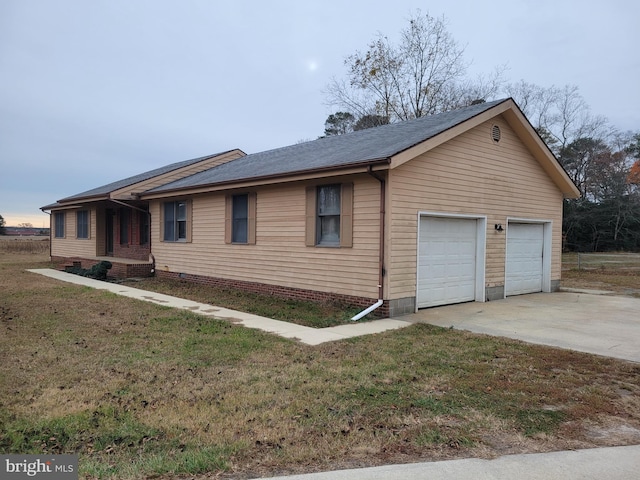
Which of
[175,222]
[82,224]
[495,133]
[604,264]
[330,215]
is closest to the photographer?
[330,215]

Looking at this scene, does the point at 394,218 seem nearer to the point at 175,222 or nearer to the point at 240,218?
the point at 240,218

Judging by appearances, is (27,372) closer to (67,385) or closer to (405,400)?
(67,385)

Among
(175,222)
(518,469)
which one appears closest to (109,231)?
(175,222)

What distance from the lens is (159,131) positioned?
22.8 meters

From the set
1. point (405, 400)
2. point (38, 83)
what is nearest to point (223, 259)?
point (405, 400)

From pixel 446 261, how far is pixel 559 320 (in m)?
2.51

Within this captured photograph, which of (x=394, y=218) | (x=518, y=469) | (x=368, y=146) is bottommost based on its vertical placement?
(x=518, y=469)

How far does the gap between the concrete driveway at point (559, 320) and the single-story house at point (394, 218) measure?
0.70 metres

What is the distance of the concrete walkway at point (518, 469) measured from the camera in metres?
2.91

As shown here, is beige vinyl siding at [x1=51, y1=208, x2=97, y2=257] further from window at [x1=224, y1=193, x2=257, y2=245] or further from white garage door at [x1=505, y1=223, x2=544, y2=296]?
white garage door at [x1=505, y1=223, x2=544, y2=296]

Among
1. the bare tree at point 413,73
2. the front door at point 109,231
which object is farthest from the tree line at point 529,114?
the front door at point 109,231

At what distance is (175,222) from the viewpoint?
1484cm

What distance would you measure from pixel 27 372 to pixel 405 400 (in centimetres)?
407

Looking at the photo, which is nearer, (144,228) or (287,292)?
(287,292)
